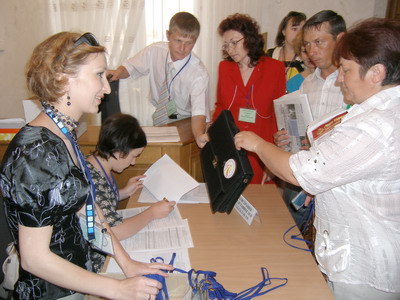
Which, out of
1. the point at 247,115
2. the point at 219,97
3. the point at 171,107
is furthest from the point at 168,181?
the point at 171,107

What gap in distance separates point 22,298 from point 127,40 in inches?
122

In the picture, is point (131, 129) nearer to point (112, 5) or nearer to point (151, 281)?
point (151, 281)

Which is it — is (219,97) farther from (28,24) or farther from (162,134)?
(28,24)

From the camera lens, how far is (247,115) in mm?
2225

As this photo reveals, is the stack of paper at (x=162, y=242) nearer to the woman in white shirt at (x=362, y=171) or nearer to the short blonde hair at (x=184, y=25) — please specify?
the woman in white shirt at (x=362, y=171)

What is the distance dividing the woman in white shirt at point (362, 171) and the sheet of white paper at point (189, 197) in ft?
2.11

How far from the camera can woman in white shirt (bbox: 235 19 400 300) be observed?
38.6 inches

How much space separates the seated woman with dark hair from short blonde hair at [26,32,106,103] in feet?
2.07

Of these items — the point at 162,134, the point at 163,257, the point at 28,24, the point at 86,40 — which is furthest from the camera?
the point at 28,24

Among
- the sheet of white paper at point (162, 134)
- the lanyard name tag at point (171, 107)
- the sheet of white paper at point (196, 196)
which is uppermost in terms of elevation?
the lanyard name tag at point (171, 107)

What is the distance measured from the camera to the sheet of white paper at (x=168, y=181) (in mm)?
1759

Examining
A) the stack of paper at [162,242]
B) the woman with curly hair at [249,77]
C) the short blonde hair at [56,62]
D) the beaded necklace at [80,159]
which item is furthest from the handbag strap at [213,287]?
the woman with curly hair at [249,77]

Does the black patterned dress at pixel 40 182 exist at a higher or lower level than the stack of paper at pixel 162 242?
higher

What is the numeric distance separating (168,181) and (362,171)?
104 cm
